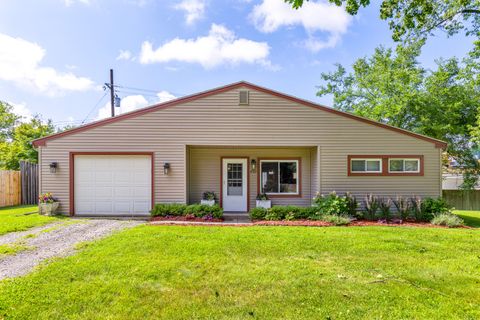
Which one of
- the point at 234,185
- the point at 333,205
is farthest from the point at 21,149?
the point at 333,205

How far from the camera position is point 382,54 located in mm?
18734

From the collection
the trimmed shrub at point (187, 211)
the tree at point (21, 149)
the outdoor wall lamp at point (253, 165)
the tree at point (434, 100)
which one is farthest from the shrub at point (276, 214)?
the tree at point (21, 149)

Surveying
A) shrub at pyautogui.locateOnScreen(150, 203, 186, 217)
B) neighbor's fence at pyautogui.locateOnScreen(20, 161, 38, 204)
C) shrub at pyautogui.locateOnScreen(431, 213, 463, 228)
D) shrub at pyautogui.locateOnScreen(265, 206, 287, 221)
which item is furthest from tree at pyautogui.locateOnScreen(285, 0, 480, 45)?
neighbor's fence at pyautogui.locateOnScreen(20, 161, 38, 204)

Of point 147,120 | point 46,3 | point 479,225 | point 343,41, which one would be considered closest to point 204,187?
point 147,120

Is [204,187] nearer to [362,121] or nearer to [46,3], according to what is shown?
[362,121]

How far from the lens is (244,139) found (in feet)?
30.5

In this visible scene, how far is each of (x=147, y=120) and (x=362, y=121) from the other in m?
7.65

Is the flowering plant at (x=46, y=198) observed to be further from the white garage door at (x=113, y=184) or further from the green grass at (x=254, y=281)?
the green grass at (x=254, y=281)

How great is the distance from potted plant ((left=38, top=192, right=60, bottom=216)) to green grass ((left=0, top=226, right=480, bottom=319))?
15.0ft

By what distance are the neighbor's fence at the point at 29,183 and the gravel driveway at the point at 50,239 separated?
650cm

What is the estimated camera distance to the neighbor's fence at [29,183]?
1254cm

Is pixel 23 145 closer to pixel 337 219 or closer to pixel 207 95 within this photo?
pixel 207 95

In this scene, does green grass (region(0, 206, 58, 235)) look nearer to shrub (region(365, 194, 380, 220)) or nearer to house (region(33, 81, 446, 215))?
house (region(33, 81, 446, 215))

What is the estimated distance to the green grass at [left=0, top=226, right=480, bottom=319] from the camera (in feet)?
9.66
